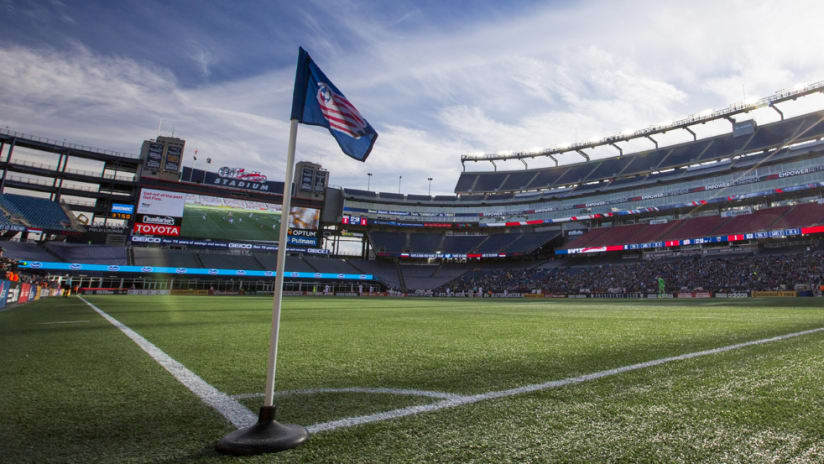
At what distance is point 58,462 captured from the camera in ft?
6.21

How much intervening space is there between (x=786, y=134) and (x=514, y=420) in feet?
203

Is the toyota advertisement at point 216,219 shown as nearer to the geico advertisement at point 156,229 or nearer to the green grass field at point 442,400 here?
the geico advertisement at point 156,229

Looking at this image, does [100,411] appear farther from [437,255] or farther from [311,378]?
[437,255]

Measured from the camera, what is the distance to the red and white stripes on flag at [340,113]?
11.8 ft

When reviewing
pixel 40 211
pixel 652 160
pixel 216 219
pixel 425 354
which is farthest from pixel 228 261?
pixel 652 160

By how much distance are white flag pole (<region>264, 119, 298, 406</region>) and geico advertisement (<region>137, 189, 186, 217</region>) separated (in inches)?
2087

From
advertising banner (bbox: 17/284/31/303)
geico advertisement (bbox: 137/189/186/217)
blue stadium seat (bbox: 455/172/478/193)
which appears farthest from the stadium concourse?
advertising banner (bbox: 17/284/31/303)

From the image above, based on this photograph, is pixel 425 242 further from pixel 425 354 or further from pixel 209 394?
pixel 209 394

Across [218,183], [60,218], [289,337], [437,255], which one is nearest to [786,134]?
[437,255]

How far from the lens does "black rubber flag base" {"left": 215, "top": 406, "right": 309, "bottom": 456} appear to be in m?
2.03

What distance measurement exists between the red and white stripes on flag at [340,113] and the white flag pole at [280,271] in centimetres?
39

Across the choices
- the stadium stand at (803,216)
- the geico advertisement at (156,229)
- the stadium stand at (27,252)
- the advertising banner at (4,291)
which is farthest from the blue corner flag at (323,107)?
the geico advertisement at (156,229)

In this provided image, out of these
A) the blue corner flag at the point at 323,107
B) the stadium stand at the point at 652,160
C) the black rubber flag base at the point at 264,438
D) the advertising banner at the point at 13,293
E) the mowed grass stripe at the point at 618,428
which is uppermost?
the stadium stand at the point at 652,160

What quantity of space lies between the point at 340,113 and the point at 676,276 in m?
44.5
